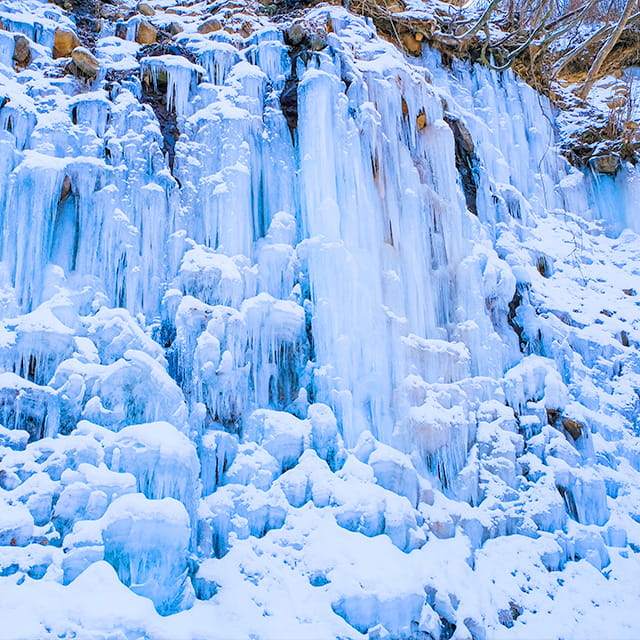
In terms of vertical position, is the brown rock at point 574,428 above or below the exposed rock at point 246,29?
below

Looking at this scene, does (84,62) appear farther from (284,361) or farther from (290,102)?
(284,361)

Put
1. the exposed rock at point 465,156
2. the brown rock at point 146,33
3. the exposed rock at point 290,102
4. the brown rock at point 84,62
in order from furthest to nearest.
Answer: the exposed rock at point 465,156 < the brown rock at point 146,33 < the exposed rock at point 290,102 < the brown rock at point 84,62

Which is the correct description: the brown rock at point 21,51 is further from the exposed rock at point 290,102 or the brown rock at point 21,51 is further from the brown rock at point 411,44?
the brown rock at point 411,44

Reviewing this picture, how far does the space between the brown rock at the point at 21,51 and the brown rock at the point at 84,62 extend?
1.80 feet

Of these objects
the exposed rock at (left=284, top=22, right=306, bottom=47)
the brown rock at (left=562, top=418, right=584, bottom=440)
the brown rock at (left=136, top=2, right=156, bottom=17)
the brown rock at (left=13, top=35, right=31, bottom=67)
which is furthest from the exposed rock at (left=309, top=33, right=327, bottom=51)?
the brown rock at (left=562, top=418, right=584, bottom=440)

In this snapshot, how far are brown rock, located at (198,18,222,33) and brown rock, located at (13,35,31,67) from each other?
2.22 m

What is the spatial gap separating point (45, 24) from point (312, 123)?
3.63 meters

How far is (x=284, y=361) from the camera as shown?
7.21m

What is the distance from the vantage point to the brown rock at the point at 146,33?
9078 millimetres

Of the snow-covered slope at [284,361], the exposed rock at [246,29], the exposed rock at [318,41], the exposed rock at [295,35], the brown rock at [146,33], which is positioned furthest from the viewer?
the exposed rock at [246,29]

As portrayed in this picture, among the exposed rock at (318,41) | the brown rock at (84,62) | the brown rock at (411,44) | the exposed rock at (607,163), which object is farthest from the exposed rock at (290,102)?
the exposed rock at (607,163)

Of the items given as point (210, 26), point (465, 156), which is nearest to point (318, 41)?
point (210, 26)

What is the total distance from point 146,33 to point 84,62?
1.39m

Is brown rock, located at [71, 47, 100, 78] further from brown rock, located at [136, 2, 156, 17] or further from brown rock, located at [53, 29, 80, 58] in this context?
brown rock, located at [136, 2, 156, 17]
